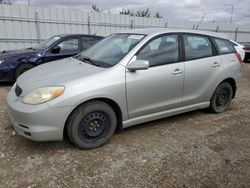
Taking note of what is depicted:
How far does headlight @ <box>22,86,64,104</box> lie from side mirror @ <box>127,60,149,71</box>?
0.99 meters

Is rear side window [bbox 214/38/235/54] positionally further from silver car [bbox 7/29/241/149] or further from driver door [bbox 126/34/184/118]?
driver door [bbox 126/34/184/118]

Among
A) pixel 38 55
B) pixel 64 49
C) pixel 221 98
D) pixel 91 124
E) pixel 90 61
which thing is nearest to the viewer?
pixel 91 124

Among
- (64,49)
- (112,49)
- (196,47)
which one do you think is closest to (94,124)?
(112,49)

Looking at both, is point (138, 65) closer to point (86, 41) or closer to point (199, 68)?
point (199, 68)

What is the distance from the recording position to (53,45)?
6793mm

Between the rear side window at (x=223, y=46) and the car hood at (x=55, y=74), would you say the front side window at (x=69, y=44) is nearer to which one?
the car hood at (x=55, y=74)

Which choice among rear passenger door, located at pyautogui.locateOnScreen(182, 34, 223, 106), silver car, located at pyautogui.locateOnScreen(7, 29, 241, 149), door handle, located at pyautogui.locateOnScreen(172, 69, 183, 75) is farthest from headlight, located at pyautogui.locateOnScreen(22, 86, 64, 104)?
rear passenger door, located at pyautogui.locateOnScreen(182, 34, 223, 106)

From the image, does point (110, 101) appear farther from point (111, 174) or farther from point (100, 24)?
point (100, 24)

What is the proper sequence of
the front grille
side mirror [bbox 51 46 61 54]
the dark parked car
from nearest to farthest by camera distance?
the front grille < the dark parked car < side mirror [bbox 51 46 61 54]

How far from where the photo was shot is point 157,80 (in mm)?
3498

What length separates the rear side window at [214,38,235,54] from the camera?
14.4 ft

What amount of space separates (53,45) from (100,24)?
4956 millimetres

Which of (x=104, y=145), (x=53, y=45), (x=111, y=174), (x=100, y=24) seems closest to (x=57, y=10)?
(x=100, y=24)

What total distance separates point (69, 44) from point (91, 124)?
4588mm
